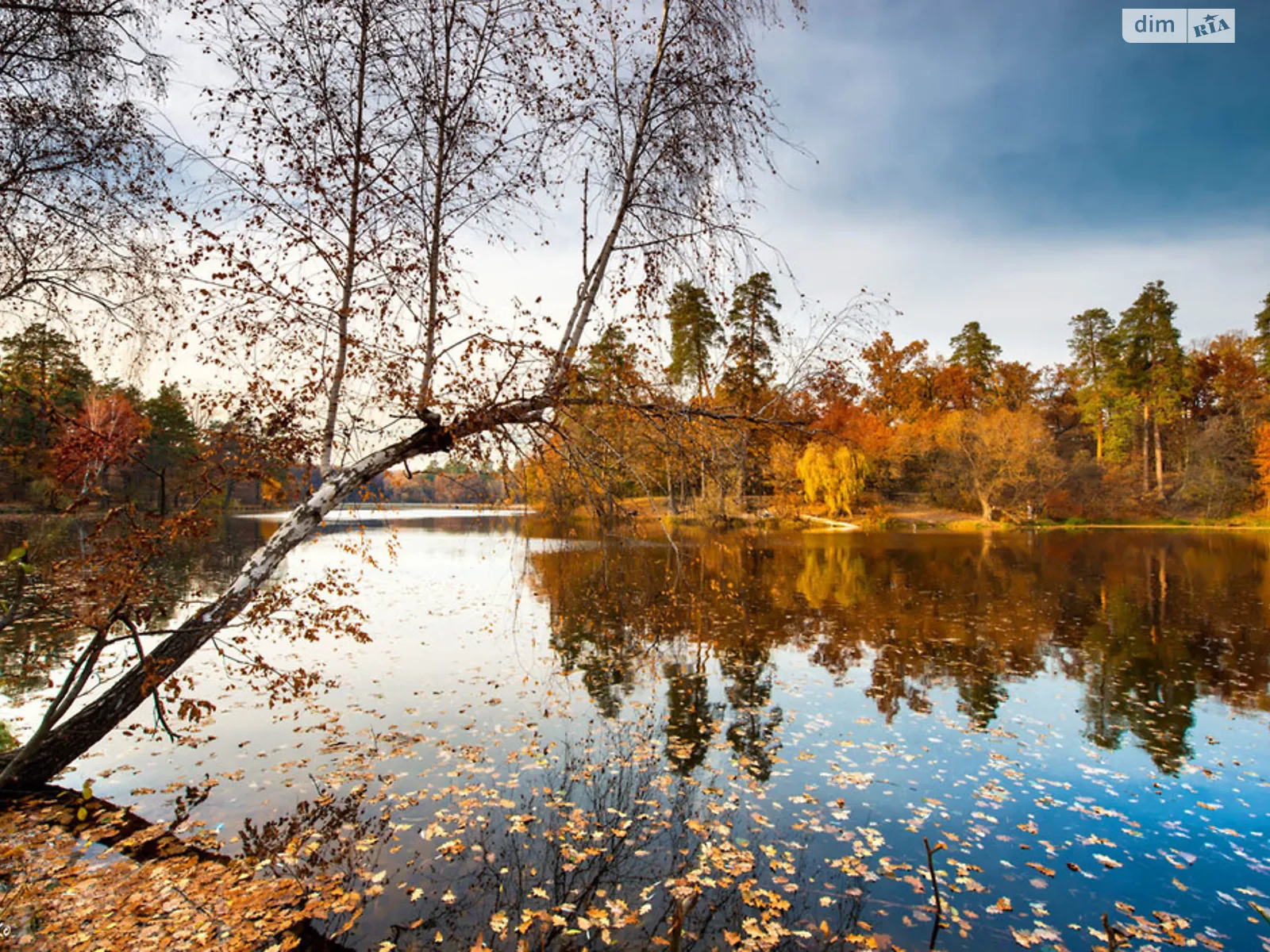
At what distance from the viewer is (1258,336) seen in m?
42.4

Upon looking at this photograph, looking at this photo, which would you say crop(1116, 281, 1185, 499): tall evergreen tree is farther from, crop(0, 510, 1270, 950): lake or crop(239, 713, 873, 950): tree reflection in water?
crop(239, 713, 873, 950): tree reflection in water

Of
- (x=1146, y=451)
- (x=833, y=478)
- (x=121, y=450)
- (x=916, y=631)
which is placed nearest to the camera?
(x=121, y=450)

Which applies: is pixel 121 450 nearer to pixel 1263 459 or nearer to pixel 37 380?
pixel 37 380

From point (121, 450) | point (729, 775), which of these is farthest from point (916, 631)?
point (121, 450)

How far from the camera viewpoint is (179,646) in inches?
196

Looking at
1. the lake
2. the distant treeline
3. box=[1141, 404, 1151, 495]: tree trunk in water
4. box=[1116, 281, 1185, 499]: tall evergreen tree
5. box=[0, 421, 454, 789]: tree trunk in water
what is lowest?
the lake

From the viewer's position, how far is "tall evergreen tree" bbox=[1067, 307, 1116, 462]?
46.6 metres

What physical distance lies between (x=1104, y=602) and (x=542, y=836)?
15283 mm

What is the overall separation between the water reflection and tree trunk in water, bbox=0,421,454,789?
2395 mm

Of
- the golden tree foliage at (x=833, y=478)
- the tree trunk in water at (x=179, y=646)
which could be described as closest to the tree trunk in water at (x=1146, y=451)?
the golden tree foliage at (x=833, y=478)

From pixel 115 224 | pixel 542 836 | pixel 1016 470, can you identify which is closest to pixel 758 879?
pixel 542 836

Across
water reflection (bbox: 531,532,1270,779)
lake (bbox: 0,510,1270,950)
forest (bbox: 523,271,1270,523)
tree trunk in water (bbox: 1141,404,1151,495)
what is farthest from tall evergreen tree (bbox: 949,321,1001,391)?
lake (bbox: 0,510,1270,950)

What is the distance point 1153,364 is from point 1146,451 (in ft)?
20.7

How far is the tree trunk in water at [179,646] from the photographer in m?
4.91
